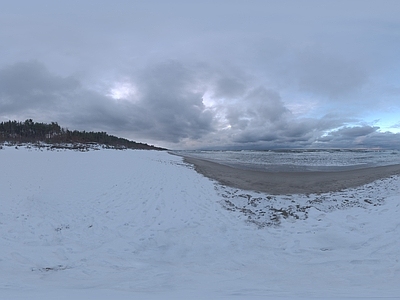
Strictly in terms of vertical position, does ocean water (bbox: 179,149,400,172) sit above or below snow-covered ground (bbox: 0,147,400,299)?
above

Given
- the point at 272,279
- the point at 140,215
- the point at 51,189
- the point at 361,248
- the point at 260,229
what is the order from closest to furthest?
1. the point at 272,279
2. the point at 361,248
3. the point at 260,229
4. the point at 140,215
5. the point at 51,189

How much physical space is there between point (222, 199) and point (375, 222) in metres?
6.45

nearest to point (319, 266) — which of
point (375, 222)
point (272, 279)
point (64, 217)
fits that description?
point (272, 279)

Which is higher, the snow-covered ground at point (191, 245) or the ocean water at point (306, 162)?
the ocean water at point (306, 162)

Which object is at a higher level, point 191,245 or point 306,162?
point 306,162

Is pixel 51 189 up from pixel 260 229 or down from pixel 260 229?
up

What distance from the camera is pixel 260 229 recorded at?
8500 mm

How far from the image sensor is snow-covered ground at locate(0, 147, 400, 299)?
4.75m

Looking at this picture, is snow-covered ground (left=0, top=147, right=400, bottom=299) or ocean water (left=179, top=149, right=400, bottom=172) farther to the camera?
ocean water (left=179, top=149, right=400, bottom=172)

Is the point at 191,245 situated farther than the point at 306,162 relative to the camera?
No

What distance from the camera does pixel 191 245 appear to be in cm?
723

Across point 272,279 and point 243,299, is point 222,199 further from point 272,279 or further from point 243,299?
point 243,299

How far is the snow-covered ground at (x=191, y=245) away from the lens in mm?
4754

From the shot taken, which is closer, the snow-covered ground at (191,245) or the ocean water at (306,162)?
the snow-covered ground at (191,245)
